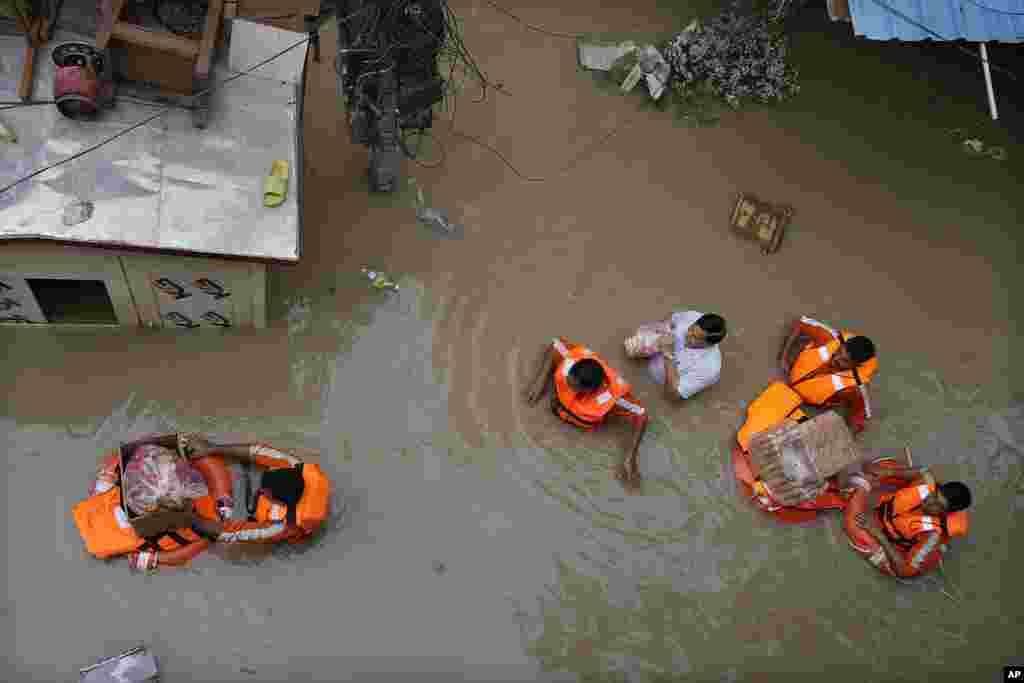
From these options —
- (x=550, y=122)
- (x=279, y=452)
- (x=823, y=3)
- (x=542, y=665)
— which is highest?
(x=823, y=3)

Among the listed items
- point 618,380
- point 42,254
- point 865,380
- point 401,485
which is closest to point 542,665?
point 401,485

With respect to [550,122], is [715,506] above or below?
below

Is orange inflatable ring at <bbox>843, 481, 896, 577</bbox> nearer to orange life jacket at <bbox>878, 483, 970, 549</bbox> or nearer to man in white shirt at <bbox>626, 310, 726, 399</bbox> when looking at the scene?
orange life jacket at <bbox>878, 483, 970, 549</bbox>

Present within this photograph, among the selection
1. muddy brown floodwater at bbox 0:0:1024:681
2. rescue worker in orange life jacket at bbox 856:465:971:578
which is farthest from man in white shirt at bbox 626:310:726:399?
rescue worker in orange life jacket at bbox 856:465:971:578

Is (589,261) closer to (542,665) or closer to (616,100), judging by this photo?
(616,100)

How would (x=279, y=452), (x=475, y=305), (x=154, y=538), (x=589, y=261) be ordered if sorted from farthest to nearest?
(x=589, y=261)
(x=475, y=305)
(x=279, y=452)
(x=154, y=538)

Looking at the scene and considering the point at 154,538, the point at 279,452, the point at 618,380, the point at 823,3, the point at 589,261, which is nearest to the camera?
the point at 154,538

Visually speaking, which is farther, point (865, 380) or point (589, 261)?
point (589, 261)
